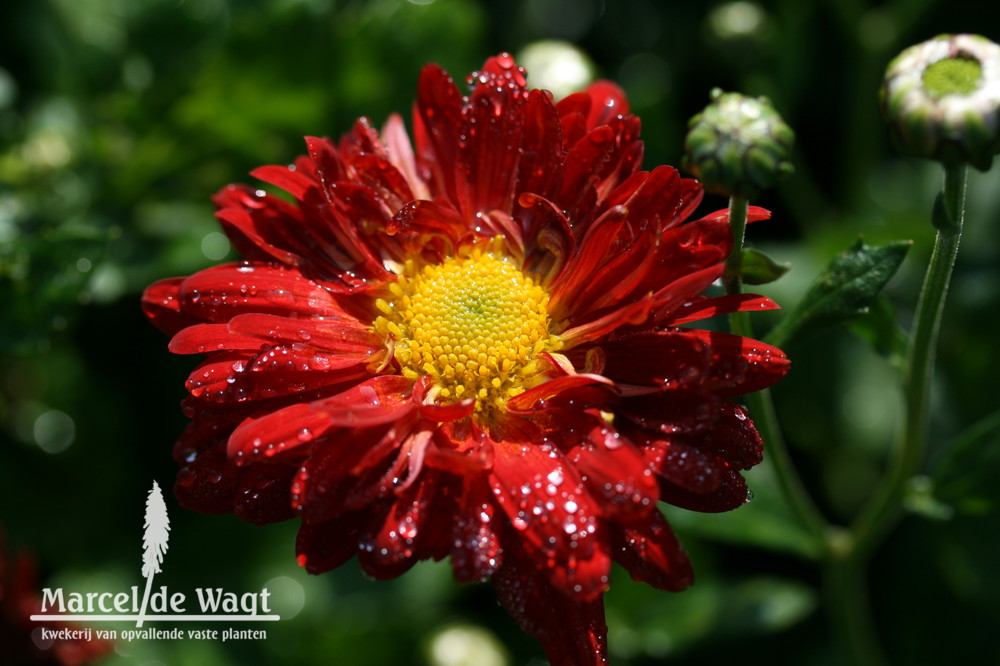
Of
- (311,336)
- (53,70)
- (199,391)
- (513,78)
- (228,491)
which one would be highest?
(53,70)

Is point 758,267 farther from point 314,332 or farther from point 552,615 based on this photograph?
point 314,332

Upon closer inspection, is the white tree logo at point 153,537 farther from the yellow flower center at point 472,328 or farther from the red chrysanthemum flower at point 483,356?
the yellow flower center at point 472,328

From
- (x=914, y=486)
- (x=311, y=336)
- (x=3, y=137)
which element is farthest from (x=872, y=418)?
(x=3, y=137)

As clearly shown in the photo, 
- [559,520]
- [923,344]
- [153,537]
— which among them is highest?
[153,537]

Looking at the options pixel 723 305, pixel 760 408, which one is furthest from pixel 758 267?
pixel 760 408

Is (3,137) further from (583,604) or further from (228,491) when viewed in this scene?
(583,604)

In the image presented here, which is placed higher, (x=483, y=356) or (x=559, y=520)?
(x=483, y=356)

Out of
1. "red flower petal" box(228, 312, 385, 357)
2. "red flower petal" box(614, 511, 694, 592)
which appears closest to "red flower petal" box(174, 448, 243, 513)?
"red flower petal" box(228, 312, 385, 357)
